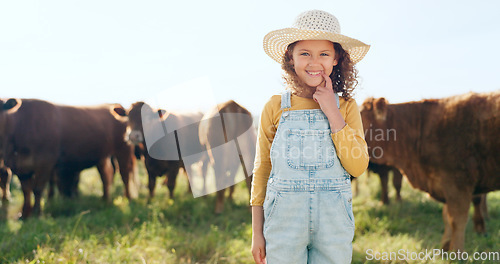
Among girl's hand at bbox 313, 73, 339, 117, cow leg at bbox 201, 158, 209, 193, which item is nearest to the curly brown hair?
girl's hand at bbox 313, 73, 339, 117

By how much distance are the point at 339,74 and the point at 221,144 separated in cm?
374

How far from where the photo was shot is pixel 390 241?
13.8 ft

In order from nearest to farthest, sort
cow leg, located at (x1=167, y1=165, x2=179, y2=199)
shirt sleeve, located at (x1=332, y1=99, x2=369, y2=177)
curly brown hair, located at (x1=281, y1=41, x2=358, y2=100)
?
shirt sleeve, located at (x1=332, y1=99, x2=369, y2=177)
curly brown hair, located at (x1=281, y1=41, x2=358, y2=100)
cow leg, located at (x1=167, y1=165, x2=179, y2=199)

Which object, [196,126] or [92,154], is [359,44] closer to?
[196,126]

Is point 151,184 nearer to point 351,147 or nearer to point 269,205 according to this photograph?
point 269,205

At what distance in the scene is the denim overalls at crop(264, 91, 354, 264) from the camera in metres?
1.70

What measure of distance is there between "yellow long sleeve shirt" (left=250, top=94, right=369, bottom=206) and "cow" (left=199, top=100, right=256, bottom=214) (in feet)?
11.6

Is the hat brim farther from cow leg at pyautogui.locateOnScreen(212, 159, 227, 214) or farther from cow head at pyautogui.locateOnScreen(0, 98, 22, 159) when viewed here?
cow head at pyautogui.locateOnScreen(0, 98, 22, 159)

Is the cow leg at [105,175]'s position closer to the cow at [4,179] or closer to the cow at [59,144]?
the cow at [59,144]

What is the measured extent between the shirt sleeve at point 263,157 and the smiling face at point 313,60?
0.25 m

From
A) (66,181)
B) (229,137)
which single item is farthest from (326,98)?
(66,181)

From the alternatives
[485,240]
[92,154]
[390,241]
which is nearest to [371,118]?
[390,241]

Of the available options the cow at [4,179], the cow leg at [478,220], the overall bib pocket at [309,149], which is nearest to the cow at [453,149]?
the cow leg at [478,220]

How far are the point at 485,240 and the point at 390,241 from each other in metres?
1.24
